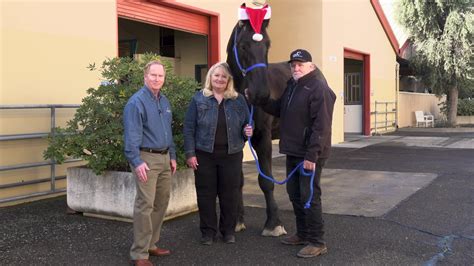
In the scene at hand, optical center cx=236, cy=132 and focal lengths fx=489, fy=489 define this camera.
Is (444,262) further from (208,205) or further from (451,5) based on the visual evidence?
(451,5)

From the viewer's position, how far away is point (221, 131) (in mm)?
4996

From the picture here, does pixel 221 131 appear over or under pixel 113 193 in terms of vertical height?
over

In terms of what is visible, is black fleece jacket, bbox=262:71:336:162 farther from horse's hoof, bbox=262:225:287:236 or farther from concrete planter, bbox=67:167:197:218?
concrete planter, bbox=67:167:197:218

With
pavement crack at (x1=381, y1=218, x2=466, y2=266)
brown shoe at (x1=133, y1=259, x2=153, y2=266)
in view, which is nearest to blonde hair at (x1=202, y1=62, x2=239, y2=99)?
brown shoe at (x1=133, y1=259, x2=153, y2=266)

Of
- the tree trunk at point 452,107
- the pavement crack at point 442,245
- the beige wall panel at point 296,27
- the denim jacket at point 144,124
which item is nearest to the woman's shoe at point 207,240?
the denim jacket at point 144,124

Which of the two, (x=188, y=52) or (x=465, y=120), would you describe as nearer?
(x=188, y=52)

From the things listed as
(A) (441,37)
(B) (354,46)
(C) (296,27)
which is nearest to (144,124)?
(C) (296,27)

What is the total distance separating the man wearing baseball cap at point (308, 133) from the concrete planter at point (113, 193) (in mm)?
1821

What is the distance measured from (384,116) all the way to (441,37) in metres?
4.74

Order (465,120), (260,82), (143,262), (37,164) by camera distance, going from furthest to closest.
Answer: (465,120)
(37,164)
(260,82)
(143,262)

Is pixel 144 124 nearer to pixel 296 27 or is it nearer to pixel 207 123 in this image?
pixel 207 123

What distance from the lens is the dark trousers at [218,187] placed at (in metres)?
5.05

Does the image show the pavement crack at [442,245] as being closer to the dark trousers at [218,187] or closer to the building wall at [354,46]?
the dark trousers at [218,187]

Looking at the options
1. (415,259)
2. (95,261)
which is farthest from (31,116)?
(415,259)
